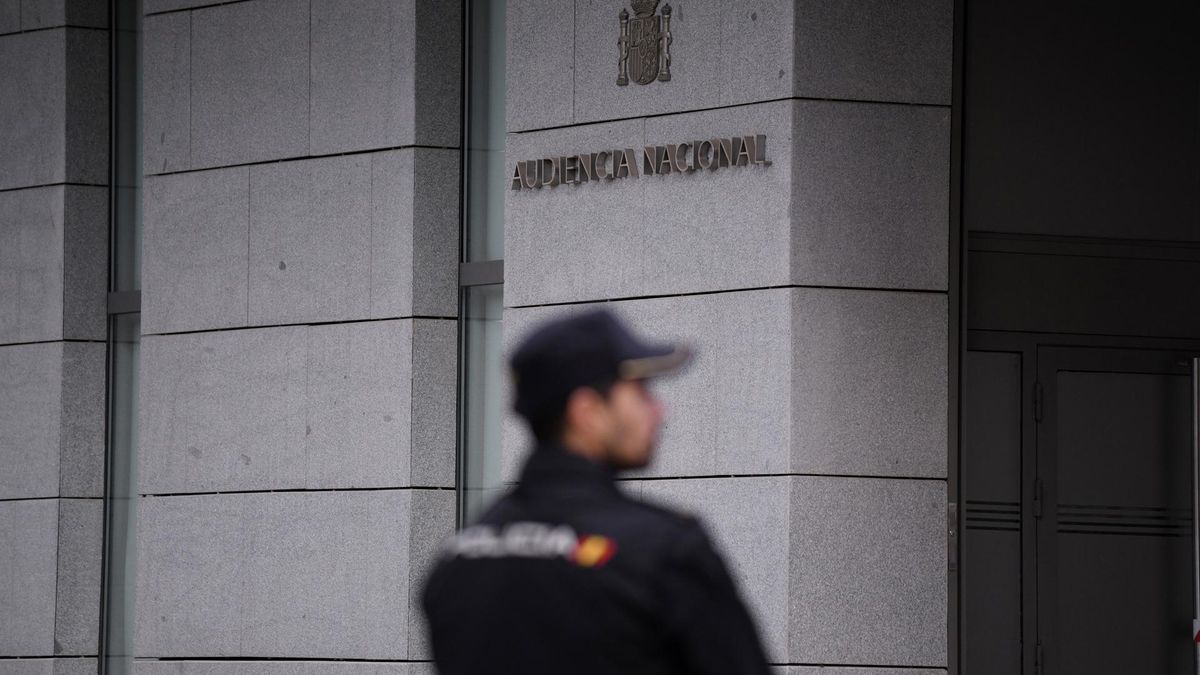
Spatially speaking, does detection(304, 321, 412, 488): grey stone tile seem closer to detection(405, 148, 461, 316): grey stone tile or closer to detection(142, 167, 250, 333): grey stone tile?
detection(405, 148, 461, 316): grey stone tile

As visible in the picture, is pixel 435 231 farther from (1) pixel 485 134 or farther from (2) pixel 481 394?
(2) pixel 481 394

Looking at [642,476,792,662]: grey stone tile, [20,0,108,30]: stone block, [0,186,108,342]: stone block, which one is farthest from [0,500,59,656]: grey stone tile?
[642,476,792,662]: grey stone tile

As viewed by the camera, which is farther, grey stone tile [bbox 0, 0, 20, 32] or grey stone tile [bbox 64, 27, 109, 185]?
grey stone tile [bbox 0, 0, 20, 32]

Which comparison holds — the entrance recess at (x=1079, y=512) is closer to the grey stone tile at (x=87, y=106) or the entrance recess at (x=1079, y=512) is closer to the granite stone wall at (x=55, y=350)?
the granite stone wall at (x=55, y=350)

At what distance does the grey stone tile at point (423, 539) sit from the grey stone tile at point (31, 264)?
10.8 ft

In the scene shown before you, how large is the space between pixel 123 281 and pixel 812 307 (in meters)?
5.42

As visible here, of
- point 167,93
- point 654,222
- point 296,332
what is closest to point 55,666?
point 296,332

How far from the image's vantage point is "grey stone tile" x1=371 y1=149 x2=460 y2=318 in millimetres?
11117

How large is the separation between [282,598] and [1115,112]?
5402 mm

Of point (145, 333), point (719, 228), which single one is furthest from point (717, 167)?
point (145, 333)

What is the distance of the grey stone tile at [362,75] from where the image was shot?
36.8 ft

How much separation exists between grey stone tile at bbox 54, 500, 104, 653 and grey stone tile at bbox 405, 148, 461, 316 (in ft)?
10.7

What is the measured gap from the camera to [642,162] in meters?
10.2

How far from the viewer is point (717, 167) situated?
9.85 meters
